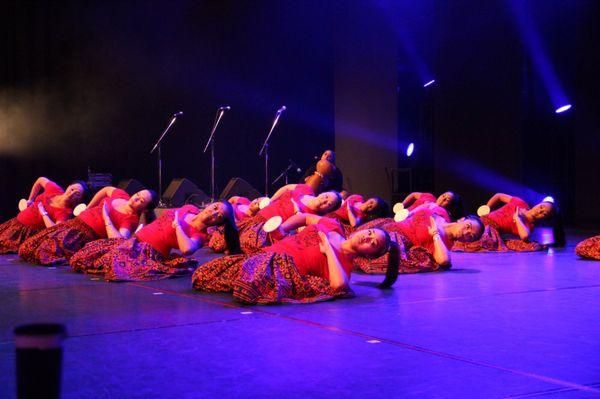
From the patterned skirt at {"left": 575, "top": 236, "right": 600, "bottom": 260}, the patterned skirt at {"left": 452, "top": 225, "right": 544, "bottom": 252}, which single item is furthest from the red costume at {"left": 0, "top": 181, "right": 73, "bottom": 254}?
the patterned skirt at {"left": 575, "top": 236, "right": 600, "bottom": 260}

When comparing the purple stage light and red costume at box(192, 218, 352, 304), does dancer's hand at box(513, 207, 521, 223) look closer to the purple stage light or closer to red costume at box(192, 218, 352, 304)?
the purple stage light

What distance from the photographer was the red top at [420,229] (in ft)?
20.8

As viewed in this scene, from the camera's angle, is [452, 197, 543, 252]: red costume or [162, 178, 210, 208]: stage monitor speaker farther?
[162, 178, 210, 208]: stage monitor speaker

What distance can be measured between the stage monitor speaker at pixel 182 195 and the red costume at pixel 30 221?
10.1 feet

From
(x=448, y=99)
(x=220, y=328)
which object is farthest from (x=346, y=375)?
(x=448, y=99)

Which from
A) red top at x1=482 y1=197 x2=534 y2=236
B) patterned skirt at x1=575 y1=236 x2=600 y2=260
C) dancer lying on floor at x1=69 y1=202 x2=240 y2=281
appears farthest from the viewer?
red top at x1=482 y1=197 x2=534 y2=236

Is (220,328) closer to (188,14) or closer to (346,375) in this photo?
(346,375)

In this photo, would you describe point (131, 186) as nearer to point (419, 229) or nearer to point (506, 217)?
point (506, 217)

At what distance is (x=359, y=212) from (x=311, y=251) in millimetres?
2946

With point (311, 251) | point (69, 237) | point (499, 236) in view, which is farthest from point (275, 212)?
point (499, 236)

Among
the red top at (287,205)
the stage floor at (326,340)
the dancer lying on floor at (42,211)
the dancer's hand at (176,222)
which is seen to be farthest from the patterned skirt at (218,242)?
the stage floor at (326,340)

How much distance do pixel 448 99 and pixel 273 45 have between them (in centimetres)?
336

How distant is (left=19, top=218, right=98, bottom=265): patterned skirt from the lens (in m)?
6.45

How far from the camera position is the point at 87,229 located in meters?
6.47
